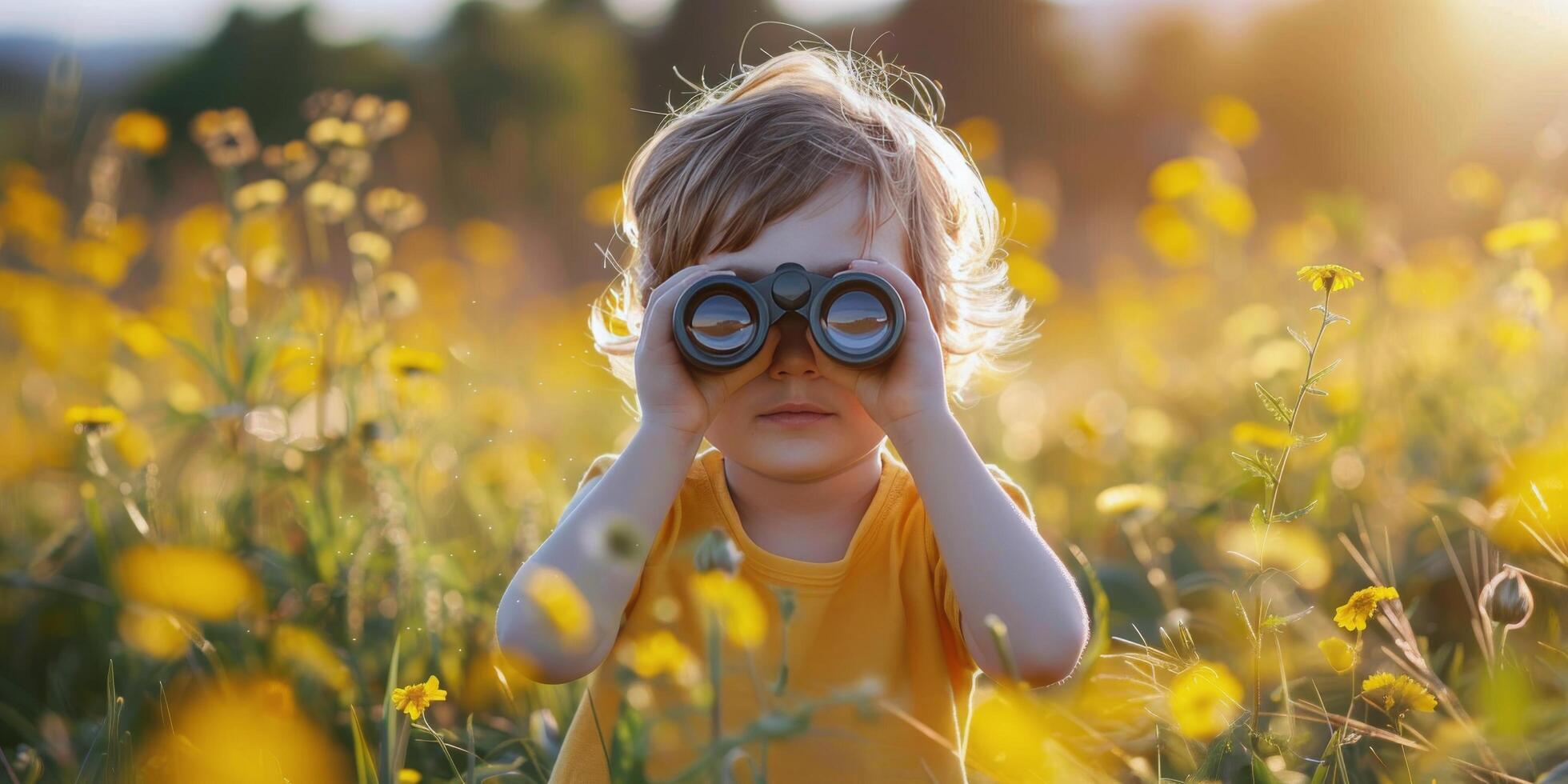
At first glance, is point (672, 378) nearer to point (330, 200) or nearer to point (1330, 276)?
point (1330, 276)

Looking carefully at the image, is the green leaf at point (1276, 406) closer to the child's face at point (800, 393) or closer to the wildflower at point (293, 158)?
the child's face at point (800, 393)

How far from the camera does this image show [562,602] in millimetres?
1448

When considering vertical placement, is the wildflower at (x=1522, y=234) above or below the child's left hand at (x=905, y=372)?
above

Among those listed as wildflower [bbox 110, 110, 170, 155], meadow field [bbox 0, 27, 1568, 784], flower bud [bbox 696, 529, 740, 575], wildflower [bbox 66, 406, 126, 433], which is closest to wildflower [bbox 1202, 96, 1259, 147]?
meadow field [bbox 0, 27, 1568, 784]

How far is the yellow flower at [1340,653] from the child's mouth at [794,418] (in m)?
0.63

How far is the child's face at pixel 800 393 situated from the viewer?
1598 mm

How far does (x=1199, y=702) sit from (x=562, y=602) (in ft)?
2.26

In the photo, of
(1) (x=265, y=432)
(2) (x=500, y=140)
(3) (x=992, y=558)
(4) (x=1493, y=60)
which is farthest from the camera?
(2) (x=500, y=140)

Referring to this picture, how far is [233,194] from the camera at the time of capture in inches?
104

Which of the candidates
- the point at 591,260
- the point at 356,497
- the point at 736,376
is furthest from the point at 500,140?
the point at 736,376

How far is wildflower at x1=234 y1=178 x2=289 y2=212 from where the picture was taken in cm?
257

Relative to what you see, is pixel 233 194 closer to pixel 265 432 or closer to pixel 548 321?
pixel 265 432

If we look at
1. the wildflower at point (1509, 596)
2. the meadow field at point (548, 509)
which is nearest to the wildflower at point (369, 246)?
the meadow field at point (548, 509)

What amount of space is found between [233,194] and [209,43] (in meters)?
8.70
